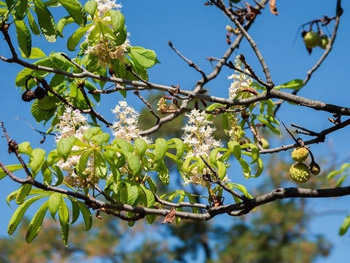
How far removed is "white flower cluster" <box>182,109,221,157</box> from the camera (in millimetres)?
2038

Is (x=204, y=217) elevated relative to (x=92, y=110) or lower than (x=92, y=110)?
lower

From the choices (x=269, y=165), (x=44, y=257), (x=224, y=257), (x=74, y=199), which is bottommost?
(x=74, y=199)

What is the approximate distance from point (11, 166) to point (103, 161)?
26cm

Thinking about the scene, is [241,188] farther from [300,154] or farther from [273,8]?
[273,8]

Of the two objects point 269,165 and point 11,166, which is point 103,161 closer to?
point 11,166

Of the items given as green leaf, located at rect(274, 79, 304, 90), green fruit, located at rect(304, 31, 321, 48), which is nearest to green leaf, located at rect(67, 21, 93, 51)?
green leaf, located at rect(274, 79, 304, 90)

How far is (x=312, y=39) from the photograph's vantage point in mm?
2535

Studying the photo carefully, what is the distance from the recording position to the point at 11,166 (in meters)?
1.69

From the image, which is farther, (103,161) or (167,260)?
(167,260)

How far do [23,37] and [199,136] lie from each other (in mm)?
670

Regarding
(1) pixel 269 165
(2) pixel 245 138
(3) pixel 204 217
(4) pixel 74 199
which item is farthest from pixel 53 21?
(1) pixel 269 165

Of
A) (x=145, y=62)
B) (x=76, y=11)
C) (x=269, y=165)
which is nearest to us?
(x=76, y=11)

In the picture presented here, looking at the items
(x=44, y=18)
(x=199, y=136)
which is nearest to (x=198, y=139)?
(x=199, y=136)

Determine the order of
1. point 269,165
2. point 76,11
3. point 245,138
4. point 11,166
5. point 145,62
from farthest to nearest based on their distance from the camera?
point 269,165, point 245,138, point 145,62, point 76,11, point 11,166
